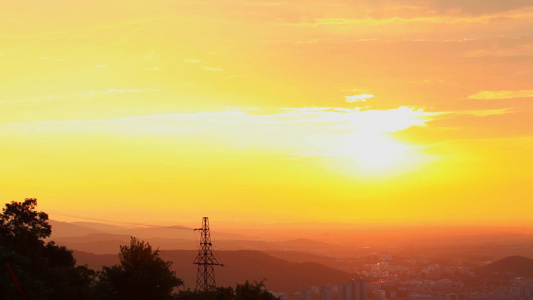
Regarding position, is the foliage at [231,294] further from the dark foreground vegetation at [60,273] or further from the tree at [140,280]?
the tree at [140,280]

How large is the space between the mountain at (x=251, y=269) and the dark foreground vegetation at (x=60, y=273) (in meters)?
101

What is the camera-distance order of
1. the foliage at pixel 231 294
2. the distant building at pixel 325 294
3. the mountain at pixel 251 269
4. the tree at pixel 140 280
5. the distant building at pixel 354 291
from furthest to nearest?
the mountain at pixel 251 269
the distant building at pixel 354 291
the distant building at pixel 325 294
the foliage at pixel 231 294
the tree at pixel 140 280

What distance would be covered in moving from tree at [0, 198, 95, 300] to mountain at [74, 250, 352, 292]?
106837 mm

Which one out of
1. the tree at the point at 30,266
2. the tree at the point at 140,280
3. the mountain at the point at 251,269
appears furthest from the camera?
the mountain at the point at 251,269

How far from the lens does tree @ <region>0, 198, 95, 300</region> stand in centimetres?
3212

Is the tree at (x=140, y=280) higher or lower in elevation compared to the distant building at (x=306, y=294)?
higher

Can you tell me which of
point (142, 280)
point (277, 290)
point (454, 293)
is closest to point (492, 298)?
point (454, 293)

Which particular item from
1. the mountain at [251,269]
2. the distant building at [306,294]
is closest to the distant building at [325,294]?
the distant building at [306,294]

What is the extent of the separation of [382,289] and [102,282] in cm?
13869

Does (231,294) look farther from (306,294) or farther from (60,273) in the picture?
(306,294)

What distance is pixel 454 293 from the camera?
164750mm

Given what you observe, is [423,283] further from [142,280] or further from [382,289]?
[142,280]

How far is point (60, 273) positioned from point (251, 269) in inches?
5391

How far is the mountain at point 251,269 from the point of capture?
6122 inches
